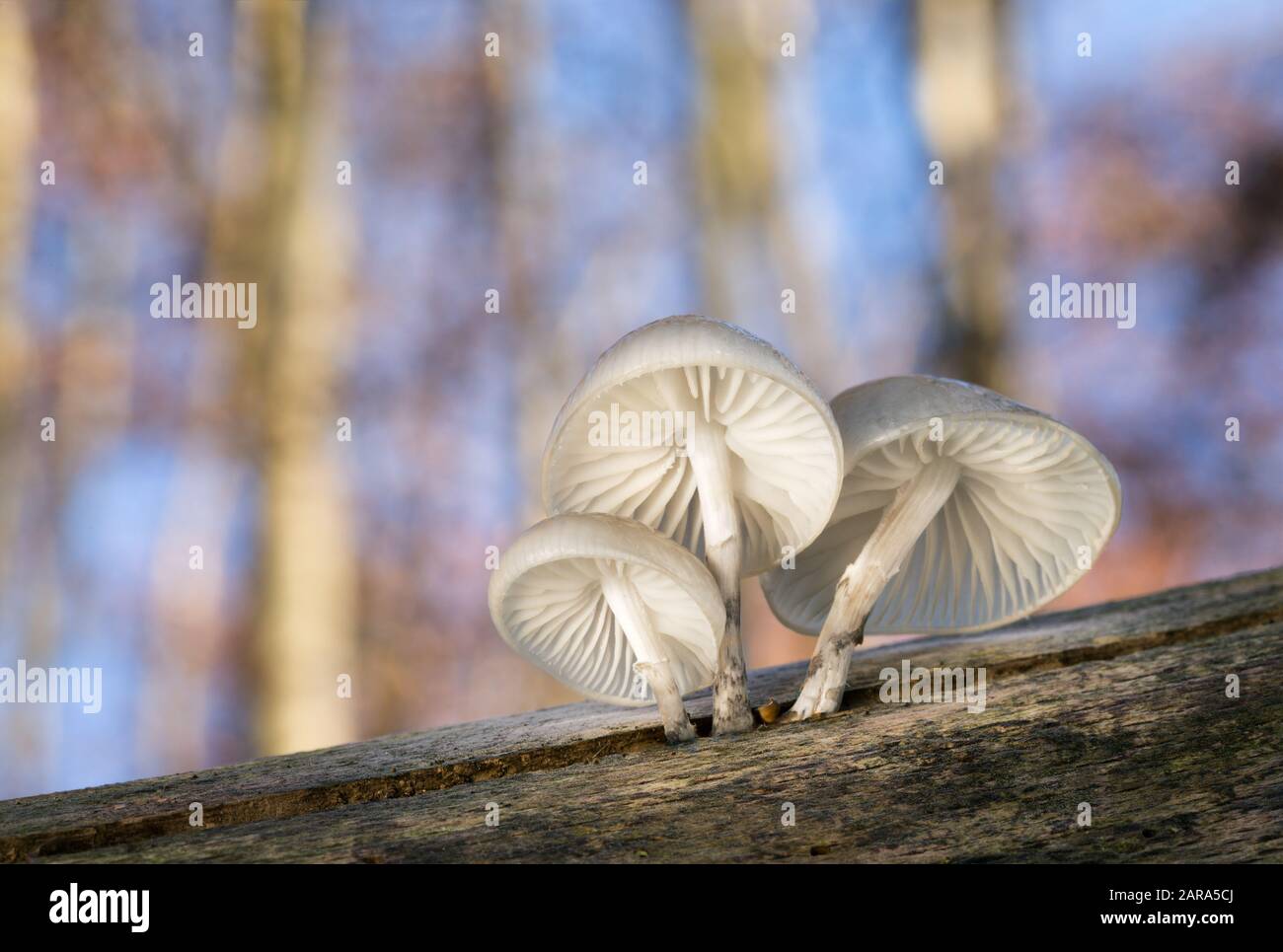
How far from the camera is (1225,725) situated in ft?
4.55

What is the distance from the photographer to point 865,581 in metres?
1.71

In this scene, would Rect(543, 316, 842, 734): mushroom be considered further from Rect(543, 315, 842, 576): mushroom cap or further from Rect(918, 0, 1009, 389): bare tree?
Rect(918, 0, 1009, 389): bare tree

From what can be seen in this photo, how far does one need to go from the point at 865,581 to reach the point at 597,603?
453 millimetres

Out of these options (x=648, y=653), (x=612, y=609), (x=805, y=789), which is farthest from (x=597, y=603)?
(x=805, y=789)

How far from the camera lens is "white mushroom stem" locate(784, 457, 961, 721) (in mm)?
1627

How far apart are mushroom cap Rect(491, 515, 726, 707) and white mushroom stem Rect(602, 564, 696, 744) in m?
0.02

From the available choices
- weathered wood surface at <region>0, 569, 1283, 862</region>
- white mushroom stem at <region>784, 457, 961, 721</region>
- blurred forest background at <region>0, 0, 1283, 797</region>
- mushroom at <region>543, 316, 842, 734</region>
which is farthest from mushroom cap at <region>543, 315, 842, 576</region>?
blurred forest background at <region>0, 0, 1283, 797</region>

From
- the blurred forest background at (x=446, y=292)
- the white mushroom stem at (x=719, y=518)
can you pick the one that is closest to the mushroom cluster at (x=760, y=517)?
the white mushroom stem at (x=719, y=518)

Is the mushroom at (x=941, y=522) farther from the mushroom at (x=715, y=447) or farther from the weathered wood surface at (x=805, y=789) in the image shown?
the weathered wood surface at (x=805, y=789)

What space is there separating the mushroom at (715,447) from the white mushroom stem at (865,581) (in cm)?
10

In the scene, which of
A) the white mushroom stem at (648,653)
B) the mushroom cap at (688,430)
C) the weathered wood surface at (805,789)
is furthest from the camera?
the white mushroom stem at (648,653)

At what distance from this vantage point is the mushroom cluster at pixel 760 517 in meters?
1.46
